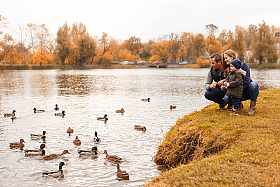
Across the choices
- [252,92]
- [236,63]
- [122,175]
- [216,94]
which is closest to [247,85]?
[252,92]

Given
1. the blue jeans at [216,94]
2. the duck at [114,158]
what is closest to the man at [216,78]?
the blue jeans at [216,94]

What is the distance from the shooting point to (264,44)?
106625mm

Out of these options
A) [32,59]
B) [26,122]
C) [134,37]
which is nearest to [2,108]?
[26,122]

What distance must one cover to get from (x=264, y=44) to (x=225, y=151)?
11290 centimetres

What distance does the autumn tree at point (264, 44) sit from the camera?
106 metres

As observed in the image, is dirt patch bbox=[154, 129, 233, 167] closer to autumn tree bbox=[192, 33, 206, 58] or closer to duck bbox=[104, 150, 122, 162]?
duck bbox=[104, 150, 122, 162]

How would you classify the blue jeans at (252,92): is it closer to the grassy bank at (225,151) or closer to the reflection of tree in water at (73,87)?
the grassy bank at (225,151)

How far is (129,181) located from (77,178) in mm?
1959

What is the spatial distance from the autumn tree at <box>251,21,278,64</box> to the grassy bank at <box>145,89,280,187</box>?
107 meters

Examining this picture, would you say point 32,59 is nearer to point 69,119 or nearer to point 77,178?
point 69,119

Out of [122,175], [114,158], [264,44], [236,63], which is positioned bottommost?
[122,175]

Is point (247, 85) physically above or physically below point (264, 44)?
below

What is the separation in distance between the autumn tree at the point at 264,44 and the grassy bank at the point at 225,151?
107m

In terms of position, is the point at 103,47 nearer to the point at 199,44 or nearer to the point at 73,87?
the point at 199,44
